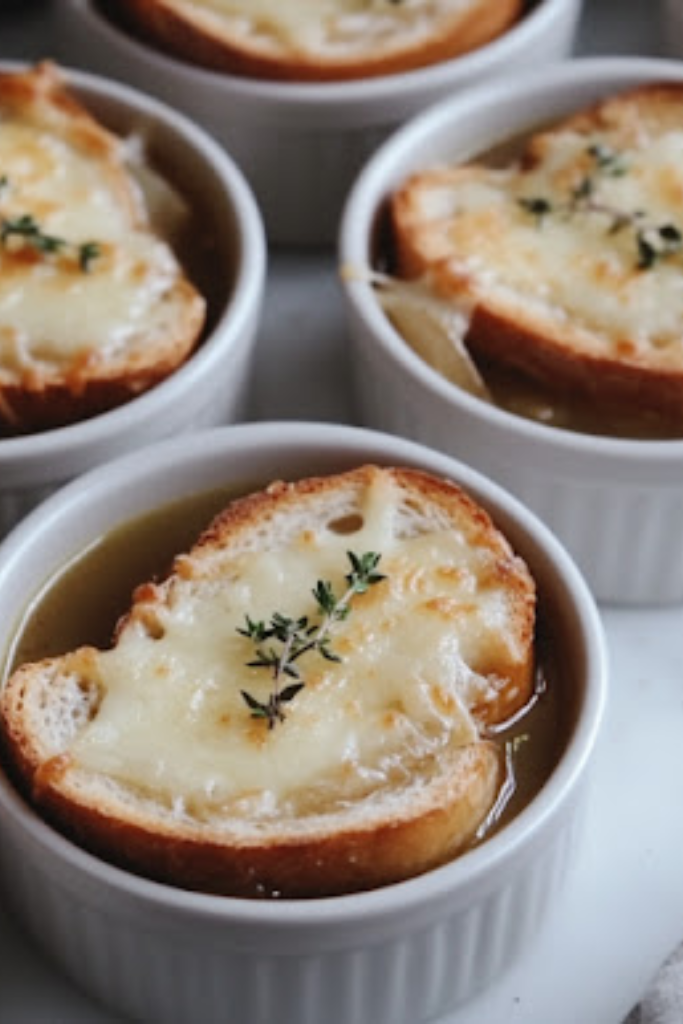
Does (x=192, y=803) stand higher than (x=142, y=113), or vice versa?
(x=142, y=113)

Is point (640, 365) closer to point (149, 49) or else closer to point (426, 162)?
point (426, 162)

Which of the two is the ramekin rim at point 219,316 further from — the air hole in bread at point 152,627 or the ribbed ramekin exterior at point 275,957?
the ribbed ramekin exterior at point 275,957

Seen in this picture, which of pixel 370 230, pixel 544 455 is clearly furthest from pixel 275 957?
pixel 370 230

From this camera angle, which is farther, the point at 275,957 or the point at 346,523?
the point at 346,523

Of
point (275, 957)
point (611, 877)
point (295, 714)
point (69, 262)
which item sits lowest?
point (611, 877)

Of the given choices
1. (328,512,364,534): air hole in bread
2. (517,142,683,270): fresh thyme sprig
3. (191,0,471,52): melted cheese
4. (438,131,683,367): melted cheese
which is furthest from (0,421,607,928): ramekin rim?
(191,0,471,52): melted cheese

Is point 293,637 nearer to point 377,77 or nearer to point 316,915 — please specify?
point 316,915

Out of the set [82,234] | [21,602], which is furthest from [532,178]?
[21,602]
